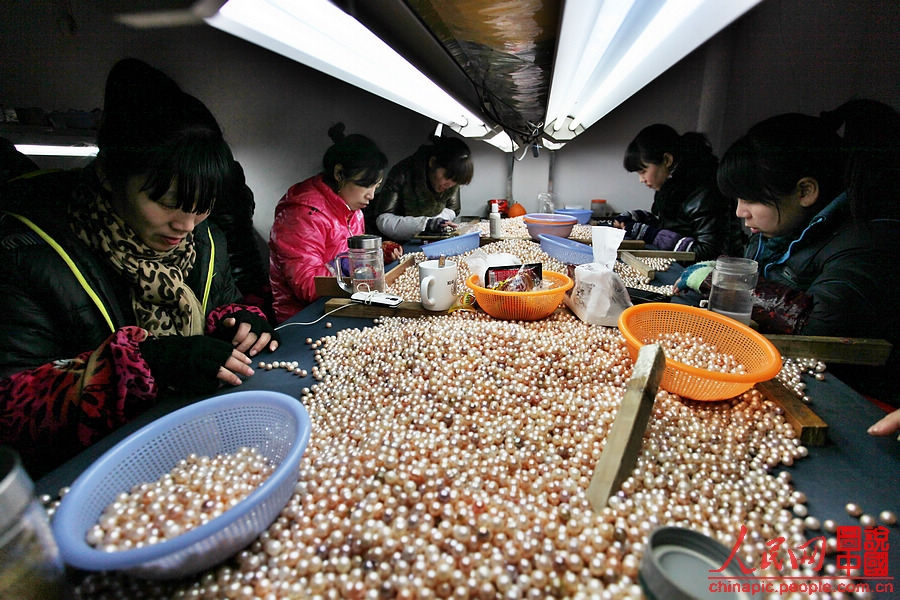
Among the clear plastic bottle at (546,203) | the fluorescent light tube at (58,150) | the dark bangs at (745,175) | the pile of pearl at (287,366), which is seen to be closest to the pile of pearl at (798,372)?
the dark bangs at (745,175)

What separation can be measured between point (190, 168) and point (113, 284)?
440 millimetres

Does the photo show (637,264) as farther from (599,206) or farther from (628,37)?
(599,206)

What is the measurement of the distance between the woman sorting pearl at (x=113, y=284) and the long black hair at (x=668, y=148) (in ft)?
9.28

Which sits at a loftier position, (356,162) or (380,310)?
(356,162)

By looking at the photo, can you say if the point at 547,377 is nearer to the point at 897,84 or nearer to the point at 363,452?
the point at 363,452

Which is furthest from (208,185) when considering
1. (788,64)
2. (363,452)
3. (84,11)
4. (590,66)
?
(788,64)

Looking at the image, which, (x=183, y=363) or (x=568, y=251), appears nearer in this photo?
(x=183, y=363)

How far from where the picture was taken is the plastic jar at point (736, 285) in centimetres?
101

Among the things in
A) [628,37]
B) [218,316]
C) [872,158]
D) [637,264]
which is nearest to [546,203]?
[637,264]

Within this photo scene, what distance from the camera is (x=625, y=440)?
20.3 inches

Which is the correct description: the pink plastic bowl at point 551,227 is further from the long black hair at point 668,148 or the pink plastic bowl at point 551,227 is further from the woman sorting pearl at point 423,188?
the long black hair at point 668,148

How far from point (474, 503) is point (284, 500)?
0.27m

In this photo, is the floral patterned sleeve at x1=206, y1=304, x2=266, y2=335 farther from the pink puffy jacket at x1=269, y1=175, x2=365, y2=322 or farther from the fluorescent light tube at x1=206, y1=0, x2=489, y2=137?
the fluorescent light tube at x1=206, y1=0, x2=489, y2=137

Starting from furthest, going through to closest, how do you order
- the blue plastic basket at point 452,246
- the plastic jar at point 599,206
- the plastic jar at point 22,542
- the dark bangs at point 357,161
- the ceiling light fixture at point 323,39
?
1. the plastic jar at point 599,206
2. the blue plastic basket at point 452,246
3. the dark bangs at point 357,161
4. the ceiling light fixture at point 323,39
5. the plastic jar at point 22,542
